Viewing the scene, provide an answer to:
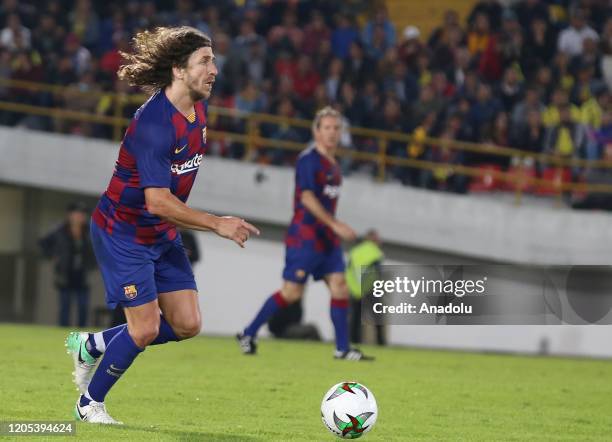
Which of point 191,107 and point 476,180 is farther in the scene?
point 476,180

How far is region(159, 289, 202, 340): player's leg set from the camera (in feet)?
26.0


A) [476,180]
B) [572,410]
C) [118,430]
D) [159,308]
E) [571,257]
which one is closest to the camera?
[118,430]

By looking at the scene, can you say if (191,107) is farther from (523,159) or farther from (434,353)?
(523,159)

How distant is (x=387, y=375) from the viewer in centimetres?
1220

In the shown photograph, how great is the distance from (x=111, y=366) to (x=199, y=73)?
5.53 ft

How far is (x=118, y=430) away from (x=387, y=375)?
508 cm

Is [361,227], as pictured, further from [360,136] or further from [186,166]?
[186,166]

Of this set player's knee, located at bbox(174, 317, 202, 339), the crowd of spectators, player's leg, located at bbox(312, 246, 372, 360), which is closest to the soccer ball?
player's knee, located at bbox(174, 317, 202, 339)

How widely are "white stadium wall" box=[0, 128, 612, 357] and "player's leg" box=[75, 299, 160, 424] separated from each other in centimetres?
1227

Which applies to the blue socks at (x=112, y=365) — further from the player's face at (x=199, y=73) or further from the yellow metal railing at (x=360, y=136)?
the yellow metal railing at (x=360, y=136)

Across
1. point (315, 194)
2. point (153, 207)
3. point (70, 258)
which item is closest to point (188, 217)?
point (153, 207)

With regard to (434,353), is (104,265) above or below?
above

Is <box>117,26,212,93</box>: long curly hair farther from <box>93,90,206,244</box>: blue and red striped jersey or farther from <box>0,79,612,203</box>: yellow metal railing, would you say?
<box>0,79,612,203</box>: yellow metal railing

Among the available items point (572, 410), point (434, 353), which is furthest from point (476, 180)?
point (572, 410)
